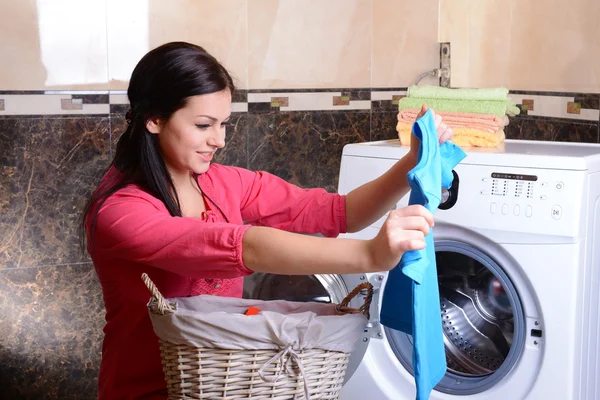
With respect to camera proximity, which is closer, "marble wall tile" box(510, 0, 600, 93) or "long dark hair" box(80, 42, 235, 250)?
"long dark hair" box(80, 42, 235, 250)

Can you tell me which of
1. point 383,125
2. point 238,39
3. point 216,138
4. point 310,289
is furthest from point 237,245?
point 383,125

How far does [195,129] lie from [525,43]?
5.93 feet

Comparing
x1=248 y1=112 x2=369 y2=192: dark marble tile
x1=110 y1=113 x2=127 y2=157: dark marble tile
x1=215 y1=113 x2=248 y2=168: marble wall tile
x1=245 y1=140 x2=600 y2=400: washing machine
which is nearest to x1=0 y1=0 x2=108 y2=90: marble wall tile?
x1=110 y1=113 x2=127 y2=157: dark marble tile

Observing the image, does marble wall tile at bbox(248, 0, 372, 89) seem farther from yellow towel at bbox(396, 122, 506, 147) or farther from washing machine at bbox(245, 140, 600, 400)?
yellow towel at bbox(396, 122, 506, 147)

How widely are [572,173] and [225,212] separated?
2.98 feet

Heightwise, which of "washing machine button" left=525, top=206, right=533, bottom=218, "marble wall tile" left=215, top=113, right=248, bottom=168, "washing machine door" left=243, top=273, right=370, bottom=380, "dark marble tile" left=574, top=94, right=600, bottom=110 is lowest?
"washing machine door" left=243, top=273, right=370, bottom=380

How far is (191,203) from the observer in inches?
63.0

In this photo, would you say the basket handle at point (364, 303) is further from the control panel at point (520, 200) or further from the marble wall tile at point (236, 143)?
the marble wall tile at point (236, 143)

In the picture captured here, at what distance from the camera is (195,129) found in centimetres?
149

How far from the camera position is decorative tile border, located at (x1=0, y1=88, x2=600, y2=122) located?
267 cm

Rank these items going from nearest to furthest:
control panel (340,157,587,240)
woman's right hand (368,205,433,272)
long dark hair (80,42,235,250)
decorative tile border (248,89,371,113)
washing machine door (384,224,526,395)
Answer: woman's right hand (368,205,433,272) < long dark hair (80,42,235,250) < control panel (340,157,587,240) < washing machine door (384,224,526,395) < decorative tile border (248,89,371,113)

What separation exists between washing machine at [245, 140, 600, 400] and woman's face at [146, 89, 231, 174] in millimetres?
858

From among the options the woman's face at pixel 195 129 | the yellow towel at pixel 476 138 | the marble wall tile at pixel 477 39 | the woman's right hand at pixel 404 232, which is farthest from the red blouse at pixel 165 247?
the marble wall tile at pixel 477 39

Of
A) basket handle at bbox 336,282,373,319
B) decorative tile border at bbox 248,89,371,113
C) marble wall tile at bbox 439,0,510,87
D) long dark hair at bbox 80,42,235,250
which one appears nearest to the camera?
basket handle at bbox 336,282,373,319
